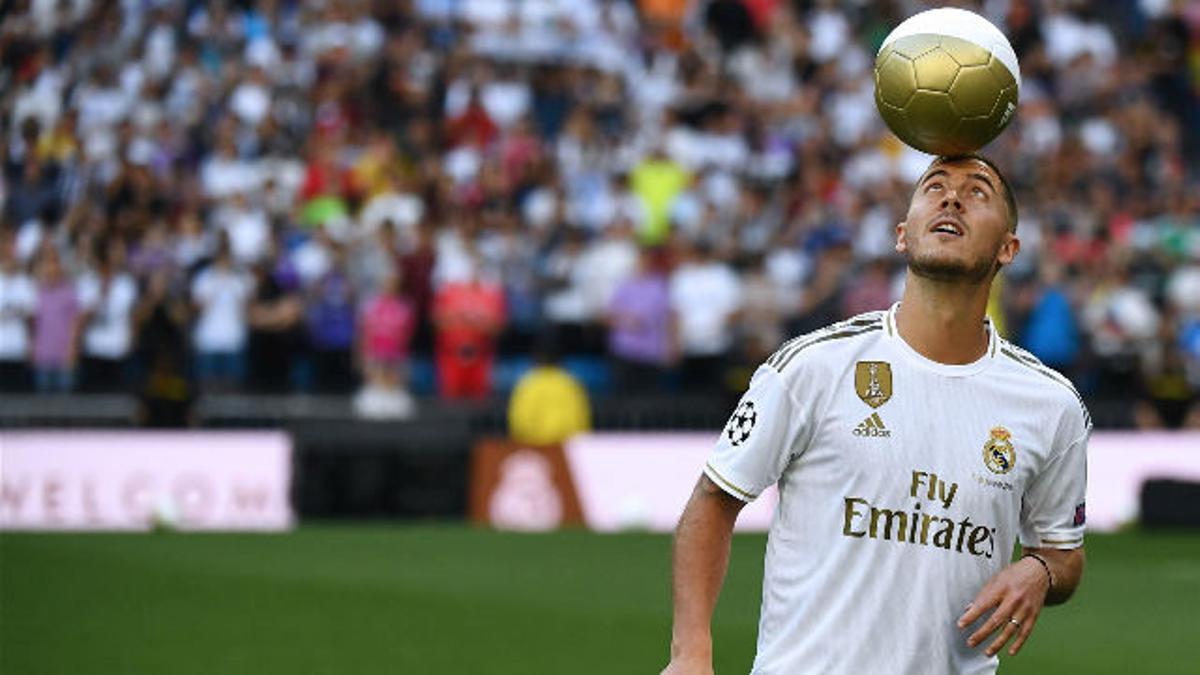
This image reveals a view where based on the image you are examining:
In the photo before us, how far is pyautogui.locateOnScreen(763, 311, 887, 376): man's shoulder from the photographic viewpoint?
484 centimetres

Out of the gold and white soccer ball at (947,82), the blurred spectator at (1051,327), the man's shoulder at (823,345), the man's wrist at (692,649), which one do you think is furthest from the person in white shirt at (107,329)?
the man's wrist at (692,649)

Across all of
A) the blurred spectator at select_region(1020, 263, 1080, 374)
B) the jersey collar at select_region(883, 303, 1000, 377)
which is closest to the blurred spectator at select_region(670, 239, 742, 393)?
the blurred spectator at select_region(1020, 263, 1080, 374)

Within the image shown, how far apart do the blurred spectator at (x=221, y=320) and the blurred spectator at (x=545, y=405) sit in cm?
229

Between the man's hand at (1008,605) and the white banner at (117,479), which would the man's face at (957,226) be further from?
the white banner at (117,479)

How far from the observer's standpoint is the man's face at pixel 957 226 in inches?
190

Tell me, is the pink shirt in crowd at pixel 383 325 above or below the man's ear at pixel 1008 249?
below

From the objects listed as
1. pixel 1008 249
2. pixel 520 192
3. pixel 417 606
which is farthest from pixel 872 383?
pixel 520 192

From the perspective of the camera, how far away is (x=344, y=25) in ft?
71.9

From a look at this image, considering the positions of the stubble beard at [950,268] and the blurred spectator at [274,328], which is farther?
the blurred spectator at [274,328]

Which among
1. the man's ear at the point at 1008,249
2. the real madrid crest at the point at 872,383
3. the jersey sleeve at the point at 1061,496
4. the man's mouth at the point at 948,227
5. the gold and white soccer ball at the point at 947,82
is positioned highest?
the gold and white soccer ball at the point at 947,82

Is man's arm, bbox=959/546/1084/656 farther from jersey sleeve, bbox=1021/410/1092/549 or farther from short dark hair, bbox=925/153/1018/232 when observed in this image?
short dark hair, bbox=925/153/1018/232

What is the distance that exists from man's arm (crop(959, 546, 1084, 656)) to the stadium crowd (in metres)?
13.5

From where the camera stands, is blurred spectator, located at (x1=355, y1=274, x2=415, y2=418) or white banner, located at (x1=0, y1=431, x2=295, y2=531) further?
blurred spectator, located at (x1=355, y1=274, x2=415, y2=418)

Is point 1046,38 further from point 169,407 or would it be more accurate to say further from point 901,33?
point 901,33
